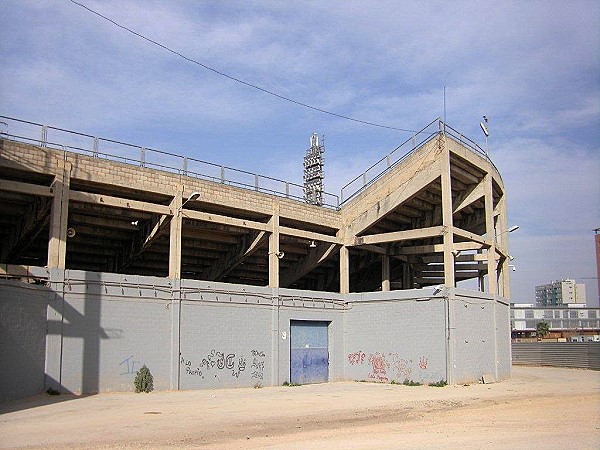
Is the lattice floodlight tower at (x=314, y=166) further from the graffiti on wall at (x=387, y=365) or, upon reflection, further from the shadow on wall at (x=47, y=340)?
the shadow on wall at (x=47, y=340)

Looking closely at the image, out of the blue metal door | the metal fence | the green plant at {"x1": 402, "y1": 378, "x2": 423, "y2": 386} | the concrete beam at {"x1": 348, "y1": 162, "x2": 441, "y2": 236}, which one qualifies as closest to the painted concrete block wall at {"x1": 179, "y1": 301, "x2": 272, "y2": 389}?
the blue metal door

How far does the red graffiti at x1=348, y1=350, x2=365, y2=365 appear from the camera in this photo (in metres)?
38.1

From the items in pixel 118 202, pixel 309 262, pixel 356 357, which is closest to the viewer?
pixel 118 202

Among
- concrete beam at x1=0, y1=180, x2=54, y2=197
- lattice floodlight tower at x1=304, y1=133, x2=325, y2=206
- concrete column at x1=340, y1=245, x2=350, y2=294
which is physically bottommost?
concrete column at x1=340, y1=245, x2=350, y2=294

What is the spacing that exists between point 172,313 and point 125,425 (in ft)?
40.4

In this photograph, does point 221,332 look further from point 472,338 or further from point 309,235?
point 472,338

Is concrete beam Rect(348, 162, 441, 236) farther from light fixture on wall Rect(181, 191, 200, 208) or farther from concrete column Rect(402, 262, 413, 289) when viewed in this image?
light fixture on wall Rect(181, 191, 200, 208)

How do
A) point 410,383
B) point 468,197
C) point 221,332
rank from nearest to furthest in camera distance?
point 221,332
point 410,383
point 468,197

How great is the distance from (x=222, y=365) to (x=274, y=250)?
23.0ft

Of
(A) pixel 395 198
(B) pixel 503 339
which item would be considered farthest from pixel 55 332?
(B) pixel 503 339

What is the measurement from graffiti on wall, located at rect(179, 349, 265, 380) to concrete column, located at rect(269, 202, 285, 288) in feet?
13.1

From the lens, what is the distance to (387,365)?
36750 millimetres

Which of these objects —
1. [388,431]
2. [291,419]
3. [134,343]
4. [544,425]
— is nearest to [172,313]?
[134,343]

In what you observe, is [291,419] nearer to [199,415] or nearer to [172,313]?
[199,415]
